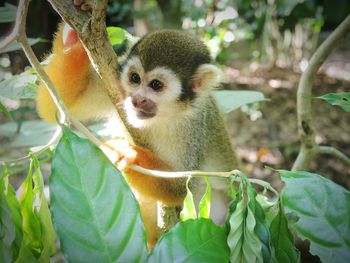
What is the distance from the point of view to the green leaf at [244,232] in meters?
1.01

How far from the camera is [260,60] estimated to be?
27.0 feet

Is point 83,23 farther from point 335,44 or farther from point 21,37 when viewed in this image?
point 335,44

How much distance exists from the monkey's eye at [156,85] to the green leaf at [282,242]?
1.39 meters

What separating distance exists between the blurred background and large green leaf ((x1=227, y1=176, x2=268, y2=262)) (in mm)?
3892

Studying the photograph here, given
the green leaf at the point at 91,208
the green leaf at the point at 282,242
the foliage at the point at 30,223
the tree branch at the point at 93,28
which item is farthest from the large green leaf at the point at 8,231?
the green leaf at the point at 282,242

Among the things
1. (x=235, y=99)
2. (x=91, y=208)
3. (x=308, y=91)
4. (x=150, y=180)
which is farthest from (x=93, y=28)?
(x=308, y=91)

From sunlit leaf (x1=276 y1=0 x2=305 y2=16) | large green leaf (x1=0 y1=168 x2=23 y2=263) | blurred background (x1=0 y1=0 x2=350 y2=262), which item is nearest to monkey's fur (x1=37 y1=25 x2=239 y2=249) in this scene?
large green leaf (x1=0 y1=168 x2=23 y2=263)

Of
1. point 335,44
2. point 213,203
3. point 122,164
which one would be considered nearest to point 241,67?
point 213,203

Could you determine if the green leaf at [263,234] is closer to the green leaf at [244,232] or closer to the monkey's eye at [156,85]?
the green leaf at [244,232]

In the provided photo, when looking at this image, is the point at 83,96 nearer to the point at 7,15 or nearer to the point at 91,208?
the point at 7,15

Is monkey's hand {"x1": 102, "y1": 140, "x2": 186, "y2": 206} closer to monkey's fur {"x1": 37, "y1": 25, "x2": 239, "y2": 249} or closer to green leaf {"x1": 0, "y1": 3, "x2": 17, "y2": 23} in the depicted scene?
monkey's fur {"x1": 37, "y1": 25, "x2": 239, "y2": 249}

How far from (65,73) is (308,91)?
148cm

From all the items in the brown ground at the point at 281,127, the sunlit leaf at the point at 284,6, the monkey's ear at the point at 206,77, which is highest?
the monkey's ear at the point at 206,77

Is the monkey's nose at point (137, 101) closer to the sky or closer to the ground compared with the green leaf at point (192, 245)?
closer to the ground
